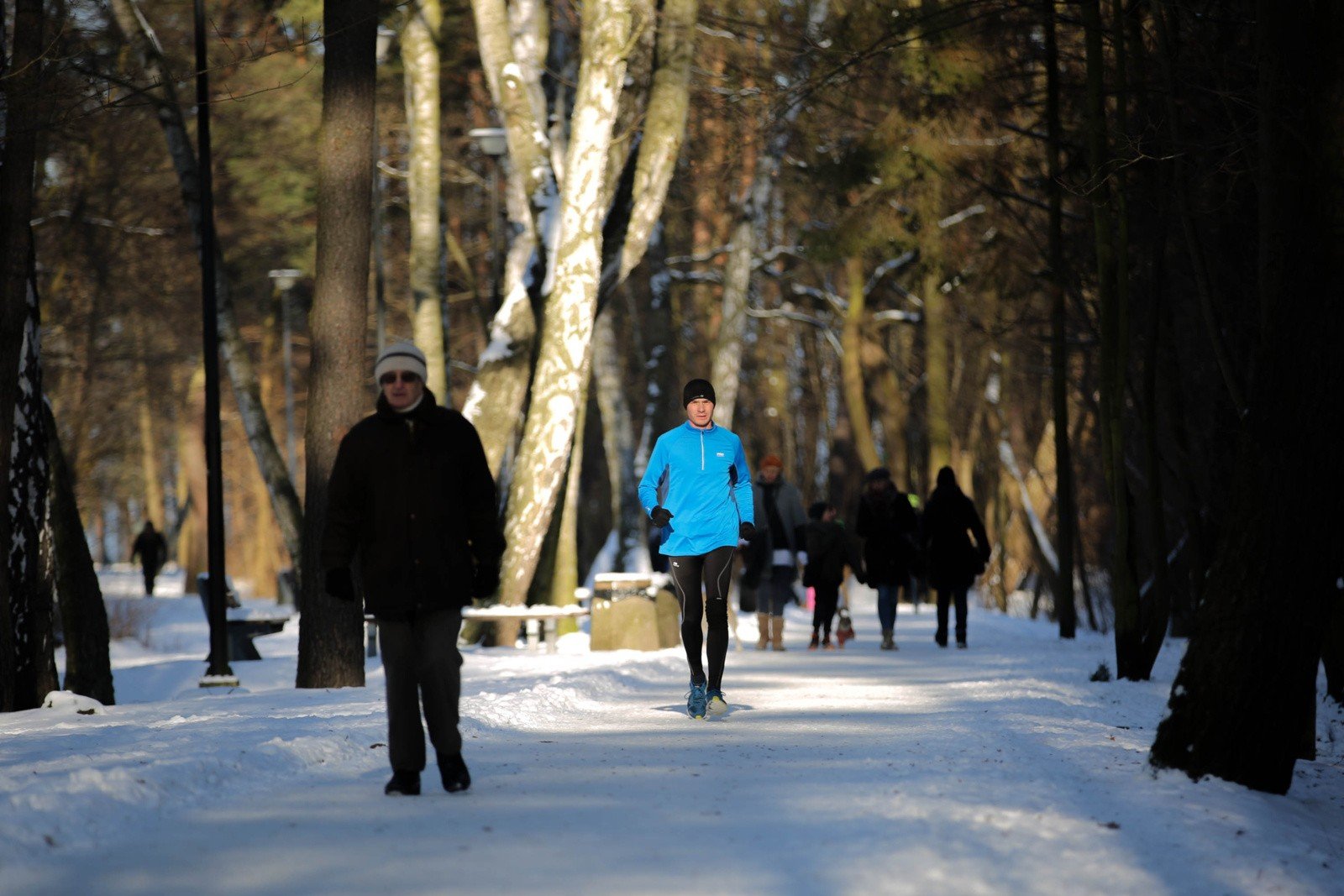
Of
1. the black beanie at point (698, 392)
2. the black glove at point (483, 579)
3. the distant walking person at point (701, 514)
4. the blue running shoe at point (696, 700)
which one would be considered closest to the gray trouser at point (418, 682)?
the black glove at point (483, 579)

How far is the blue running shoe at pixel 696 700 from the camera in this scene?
10867 millimetres

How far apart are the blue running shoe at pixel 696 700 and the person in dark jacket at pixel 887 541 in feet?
28.8

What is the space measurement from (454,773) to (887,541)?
43.5 feet

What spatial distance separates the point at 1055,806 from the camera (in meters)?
7.05

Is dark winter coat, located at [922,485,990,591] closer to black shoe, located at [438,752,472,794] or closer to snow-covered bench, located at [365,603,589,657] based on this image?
snow-covered bench, located at [365,603,589,657]

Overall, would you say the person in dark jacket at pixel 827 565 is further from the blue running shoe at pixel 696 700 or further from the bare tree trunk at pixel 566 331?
the blue running shoe at pixel 696 700

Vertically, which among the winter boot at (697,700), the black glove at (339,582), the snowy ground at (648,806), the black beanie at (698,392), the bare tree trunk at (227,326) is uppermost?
the bare tree trunk at (227,326)

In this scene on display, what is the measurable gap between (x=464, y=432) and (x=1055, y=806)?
9.11ft

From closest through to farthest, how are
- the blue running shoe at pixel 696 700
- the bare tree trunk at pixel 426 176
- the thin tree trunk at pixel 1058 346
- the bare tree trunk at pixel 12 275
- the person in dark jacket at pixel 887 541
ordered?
the blue running shoe at pixel 696 700, the bare tree trunk at pixel 12 275, the thin tree trunk at pixel 1058 346, the person in dark jacket at pixel 887 541, the bare tree trunk at pixel 426 176

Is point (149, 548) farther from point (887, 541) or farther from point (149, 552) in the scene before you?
point (887, 541)

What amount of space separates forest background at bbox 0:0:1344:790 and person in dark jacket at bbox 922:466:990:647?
56.8 inches

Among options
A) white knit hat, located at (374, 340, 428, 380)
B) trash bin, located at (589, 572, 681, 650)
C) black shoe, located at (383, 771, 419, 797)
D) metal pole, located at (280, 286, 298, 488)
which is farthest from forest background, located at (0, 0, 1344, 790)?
white knit hat, located at (374, 340, 428, 380)

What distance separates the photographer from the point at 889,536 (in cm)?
2030

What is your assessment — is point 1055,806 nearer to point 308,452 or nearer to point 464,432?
point 464,432
